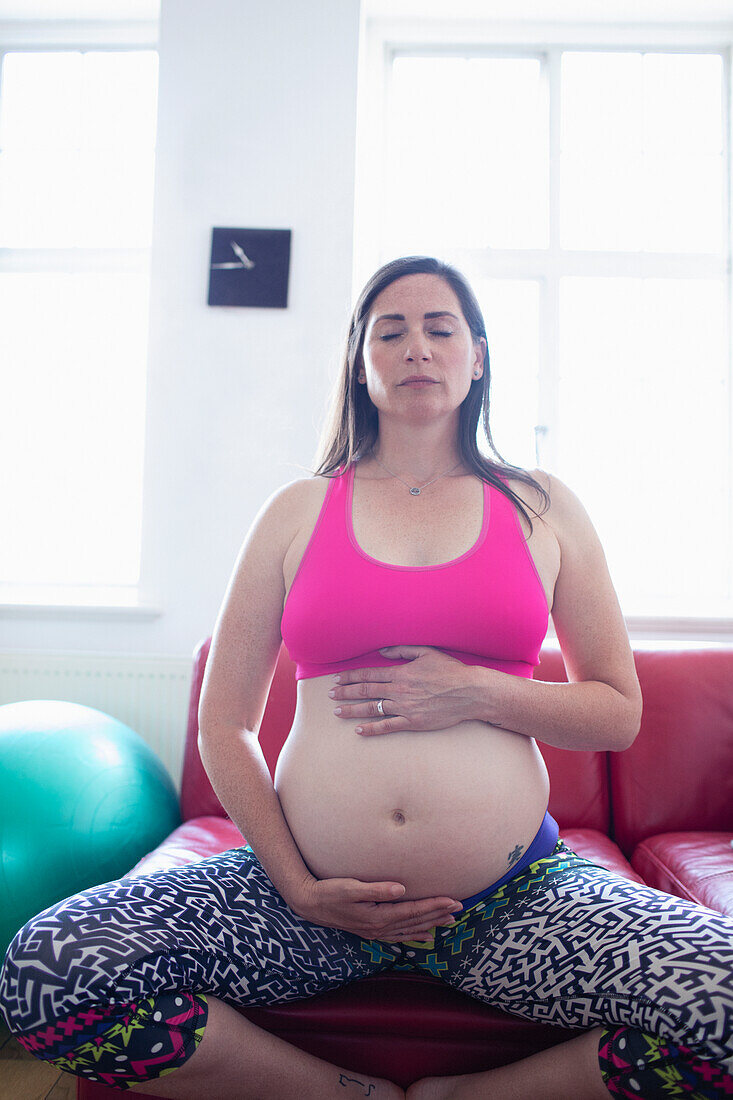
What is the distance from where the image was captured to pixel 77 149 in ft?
9.22

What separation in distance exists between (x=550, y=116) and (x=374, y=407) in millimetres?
1951

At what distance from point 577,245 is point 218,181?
124 centimetres

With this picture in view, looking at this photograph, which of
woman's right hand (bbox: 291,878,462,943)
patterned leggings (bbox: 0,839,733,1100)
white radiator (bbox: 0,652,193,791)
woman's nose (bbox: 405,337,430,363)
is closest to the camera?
patterned leggings (bbox: 0,839,733,1100)

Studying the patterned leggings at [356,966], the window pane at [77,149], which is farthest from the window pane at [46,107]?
the patterned leggings at [356,966]

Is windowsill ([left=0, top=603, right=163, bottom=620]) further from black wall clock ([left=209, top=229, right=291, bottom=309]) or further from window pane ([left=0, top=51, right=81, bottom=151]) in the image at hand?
window pane ([left=0, top=51, right=81, bottom=151])

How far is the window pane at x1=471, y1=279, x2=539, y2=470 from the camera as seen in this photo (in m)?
2.64

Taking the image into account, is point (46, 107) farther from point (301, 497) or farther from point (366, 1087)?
point (366, 1087)

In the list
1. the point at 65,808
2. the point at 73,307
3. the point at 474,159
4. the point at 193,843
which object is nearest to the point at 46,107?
the point at 73,307

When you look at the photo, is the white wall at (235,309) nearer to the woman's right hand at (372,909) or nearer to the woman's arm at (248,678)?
the woman's arm at (248,678)

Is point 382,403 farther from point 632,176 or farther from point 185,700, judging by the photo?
point 632,176

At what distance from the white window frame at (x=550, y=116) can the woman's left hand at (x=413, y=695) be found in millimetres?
1782

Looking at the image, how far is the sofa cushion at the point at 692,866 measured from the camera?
1214 mm

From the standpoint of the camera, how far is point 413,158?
272 cm

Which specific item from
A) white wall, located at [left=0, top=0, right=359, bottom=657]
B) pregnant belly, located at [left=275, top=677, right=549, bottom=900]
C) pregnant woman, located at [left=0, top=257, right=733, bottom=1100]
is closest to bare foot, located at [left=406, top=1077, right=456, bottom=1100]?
pregnant woman, located at [left=0, top=257, right=733, bottom=1100]
